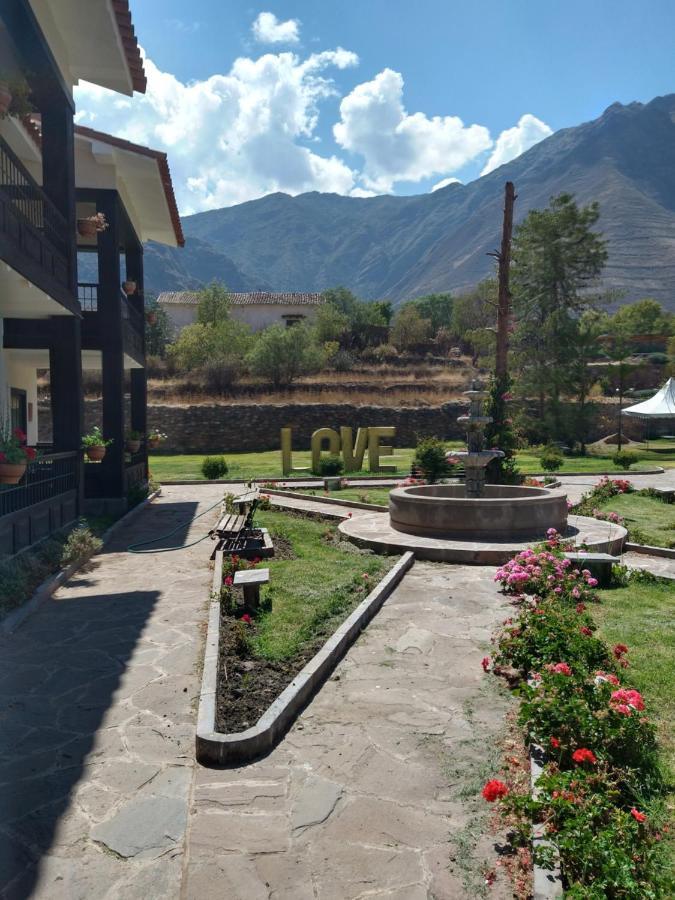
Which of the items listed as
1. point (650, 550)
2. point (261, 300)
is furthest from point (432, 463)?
point (261, 300)

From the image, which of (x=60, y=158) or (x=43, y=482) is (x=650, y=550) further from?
(x=60, y=158)

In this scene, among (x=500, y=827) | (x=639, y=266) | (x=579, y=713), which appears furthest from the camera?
(x=639, y=266)

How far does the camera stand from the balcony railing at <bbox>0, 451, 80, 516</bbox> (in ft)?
27.8

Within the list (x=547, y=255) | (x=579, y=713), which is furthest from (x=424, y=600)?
(x=547, y=255)

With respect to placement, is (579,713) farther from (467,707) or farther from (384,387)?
(384,387)

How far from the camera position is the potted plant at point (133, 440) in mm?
16175

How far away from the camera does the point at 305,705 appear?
4871 millimetres

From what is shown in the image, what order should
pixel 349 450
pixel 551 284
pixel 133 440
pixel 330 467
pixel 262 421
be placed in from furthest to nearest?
pixel 551 284 < pixel 262 421 < pixel 349 450 < pixel 330 467 < pixel 133 440

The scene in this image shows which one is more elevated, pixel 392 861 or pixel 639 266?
pixel 639 266

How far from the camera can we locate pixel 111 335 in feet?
47.1

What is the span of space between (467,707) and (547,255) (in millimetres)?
43303

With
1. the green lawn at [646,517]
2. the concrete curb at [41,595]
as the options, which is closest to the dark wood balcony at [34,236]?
the concrete curb at [41,595]

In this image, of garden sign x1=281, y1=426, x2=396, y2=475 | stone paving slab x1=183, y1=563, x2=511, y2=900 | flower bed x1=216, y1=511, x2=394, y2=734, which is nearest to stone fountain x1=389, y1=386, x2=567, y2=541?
flower bed x1=216, y1=511, x2=394, y2=734

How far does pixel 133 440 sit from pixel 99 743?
13233mm
